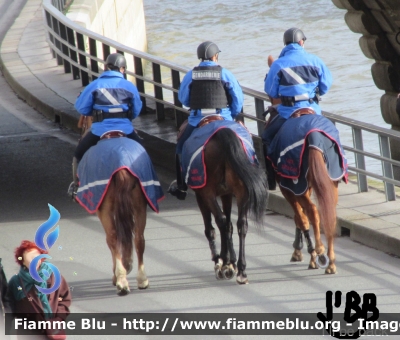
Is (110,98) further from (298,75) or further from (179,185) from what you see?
(298,75)

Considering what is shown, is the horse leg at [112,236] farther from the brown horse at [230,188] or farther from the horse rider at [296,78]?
the horse rider at [296,78]

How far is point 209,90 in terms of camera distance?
352 inches

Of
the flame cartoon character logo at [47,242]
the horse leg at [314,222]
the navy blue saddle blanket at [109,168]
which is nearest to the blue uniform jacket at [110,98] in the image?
the navy blue saddle blanket at [109,168]

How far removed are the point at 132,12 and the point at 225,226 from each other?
28107 millimetres

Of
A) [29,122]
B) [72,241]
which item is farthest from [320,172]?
[29,122]

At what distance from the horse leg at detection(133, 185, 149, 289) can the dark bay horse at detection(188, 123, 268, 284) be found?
613mm

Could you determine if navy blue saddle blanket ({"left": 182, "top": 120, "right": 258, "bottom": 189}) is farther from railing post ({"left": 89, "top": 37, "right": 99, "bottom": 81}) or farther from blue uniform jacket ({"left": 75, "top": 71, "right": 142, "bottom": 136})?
railing post ({"left": 89, "top": 37, "right": 99, "bottom": 81})

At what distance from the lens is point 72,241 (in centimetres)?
1023

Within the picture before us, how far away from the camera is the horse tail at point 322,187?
28.3 ft

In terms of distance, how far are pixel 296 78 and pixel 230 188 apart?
1305 mm

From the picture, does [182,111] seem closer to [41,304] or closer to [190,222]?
[190,222]

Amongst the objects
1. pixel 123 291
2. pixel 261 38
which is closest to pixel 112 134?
pixel 123 291

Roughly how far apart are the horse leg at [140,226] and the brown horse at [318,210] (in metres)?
1.53

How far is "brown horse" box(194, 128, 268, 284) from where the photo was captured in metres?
8.44
